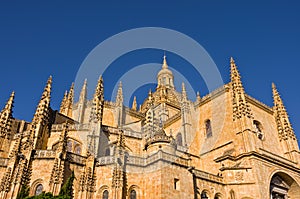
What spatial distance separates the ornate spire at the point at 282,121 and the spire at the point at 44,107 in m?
24.1

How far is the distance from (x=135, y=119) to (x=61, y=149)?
18.7m

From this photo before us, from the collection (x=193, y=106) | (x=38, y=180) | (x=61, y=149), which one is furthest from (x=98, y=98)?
(x=193, y=106)

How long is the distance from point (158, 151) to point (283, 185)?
14.6m

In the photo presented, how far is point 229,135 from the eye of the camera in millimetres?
27672

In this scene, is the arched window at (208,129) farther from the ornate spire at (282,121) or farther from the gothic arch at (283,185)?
the ornate spire at (282,121)

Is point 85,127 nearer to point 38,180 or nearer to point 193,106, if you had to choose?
point 38,180

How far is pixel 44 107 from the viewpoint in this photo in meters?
24.8

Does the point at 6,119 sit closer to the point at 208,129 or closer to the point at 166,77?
the point at 208,129

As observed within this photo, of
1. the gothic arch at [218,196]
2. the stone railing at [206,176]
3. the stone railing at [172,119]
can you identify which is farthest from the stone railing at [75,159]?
the stone railing at [172,119]

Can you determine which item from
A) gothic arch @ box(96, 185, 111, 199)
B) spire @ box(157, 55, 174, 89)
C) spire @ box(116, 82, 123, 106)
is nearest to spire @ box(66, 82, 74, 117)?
spire @ box(116, 82, 123, 106)

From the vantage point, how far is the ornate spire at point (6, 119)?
80.9ft

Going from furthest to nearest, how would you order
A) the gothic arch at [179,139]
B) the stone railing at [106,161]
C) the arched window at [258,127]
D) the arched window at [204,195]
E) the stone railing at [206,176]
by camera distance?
1. the gothic arch at [179,139]
2. the arched window at [258,127]
3. the stone railing at [206,176]
4. the arched window at [204,195]
5. the stone railing at [106,161]

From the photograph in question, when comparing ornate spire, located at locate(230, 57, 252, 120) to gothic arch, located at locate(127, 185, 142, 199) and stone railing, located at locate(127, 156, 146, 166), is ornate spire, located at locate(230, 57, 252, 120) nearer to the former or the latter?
stone railing, located at locate(127, 156, 146, 166)

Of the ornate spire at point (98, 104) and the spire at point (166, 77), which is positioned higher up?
the spire at point (166, 77)
